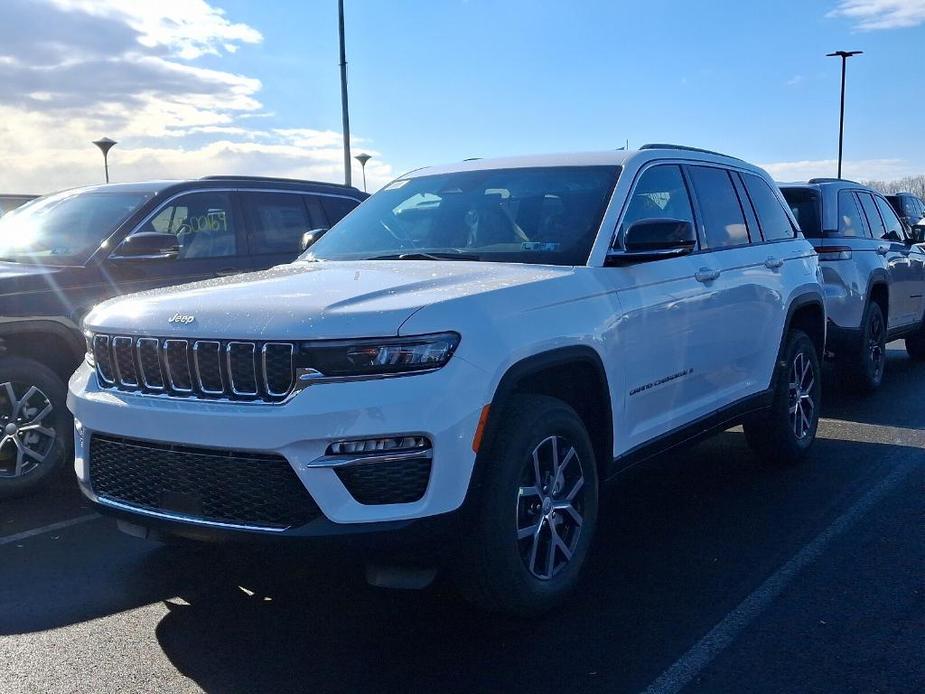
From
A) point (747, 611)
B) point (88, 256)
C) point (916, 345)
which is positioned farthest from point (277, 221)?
point (916, 345)

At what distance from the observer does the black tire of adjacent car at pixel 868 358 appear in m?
8.95

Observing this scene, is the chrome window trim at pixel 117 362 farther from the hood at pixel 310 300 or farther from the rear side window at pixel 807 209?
the rear side window at pixel 807 209

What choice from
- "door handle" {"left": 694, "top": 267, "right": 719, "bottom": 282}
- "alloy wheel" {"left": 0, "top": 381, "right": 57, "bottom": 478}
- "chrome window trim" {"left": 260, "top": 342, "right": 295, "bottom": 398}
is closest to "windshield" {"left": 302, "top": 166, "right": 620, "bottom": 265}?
"door handle" {"left": 694, "top": 267, "right": 719, "bottom": 282}

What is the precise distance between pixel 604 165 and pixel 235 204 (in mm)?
3395

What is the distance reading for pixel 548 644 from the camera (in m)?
3.80

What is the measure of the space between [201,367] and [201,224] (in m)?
3.81

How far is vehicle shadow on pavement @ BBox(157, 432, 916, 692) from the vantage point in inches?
139

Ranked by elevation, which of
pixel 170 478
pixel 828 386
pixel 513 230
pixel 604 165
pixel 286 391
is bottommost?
pixel 828 386

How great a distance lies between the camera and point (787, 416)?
631cm

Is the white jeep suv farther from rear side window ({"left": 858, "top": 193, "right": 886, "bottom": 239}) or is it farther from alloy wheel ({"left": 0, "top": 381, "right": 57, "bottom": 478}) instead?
rear side window ({"left": 858, "top": 193, "right": 886, "bottom": 239})

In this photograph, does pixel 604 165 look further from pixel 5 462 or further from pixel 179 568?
pixel 5 462

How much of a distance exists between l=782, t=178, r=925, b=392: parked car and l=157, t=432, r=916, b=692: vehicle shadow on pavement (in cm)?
362

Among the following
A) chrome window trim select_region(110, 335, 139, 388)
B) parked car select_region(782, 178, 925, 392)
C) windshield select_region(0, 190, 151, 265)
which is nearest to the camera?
chrome window trim select_region(110, 335, 139, 388)

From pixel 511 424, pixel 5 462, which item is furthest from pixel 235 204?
pixel 511 424
